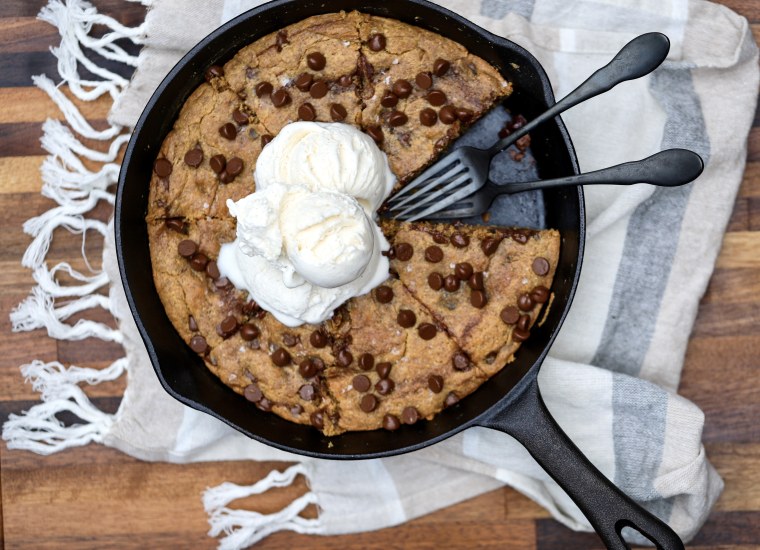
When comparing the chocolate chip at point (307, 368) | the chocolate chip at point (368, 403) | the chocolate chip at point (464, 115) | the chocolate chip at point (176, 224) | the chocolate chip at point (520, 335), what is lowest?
the chocolate chip at point (368, 403)

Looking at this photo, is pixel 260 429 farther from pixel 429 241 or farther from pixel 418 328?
pixel 429 241

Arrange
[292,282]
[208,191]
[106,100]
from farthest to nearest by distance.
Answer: [106,100] → [208,191] → [292,282]

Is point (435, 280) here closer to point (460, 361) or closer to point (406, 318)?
point (406, 318)

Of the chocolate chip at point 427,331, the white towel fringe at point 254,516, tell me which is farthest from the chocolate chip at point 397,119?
the white towel fringe at point 254,516

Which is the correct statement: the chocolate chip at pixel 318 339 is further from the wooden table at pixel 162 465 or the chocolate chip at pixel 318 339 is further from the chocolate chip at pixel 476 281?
the wooden table at pixel 162 465

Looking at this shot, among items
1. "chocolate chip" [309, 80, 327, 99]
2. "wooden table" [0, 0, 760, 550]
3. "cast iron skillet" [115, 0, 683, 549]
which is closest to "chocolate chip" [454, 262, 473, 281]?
"cast iron skillet" [115, 0, 683, 549]

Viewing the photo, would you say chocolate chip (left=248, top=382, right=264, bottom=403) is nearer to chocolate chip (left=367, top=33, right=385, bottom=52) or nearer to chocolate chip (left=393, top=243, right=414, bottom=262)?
chocolate chip (left=393, top=243, right=414, bottom=262)

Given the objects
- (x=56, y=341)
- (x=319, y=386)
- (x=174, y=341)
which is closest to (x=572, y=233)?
(x=319, y=386)
